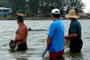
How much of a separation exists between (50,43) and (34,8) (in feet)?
428

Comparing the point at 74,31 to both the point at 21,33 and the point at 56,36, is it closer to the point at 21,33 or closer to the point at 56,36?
the point at 21,33

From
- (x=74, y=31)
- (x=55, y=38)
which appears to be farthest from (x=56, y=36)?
(x=74, y=31)

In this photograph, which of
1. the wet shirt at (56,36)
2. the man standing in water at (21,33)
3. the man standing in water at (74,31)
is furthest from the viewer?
the man standing in water at (21,33)

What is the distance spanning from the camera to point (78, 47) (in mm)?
13109

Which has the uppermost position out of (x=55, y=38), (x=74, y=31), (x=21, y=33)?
(x=55, y=38)

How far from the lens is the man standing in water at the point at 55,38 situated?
8195mm

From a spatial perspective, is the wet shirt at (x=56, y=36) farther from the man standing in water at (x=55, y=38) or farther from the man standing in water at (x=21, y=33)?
the man standing in water at (x=21, y=33)

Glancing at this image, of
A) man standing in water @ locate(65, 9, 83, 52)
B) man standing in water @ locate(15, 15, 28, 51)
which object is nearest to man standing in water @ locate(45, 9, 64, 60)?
man standing in water @ locate(65, 9, 83, 52)

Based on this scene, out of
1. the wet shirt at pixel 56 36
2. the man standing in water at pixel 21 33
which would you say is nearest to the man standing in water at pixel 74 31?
the man standing in water at pixel 21 33

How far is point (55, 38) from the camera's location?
27.4 ft

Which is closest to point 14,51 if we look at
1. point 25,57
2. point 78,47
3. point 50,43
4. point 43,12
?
point 25,57

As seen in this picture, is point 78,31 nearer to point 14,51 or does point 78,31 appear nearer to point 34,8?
point 14,51

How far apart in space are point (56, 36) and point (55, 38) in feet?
0.19

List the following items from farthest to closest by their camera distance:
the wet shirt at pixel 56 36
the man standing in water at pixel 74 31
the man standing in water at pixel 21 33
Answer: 1. the man standing in water at pixel 21 33
2. the man standing in water at pixel 74 31
3. the wet shirt at pixel 56 36
